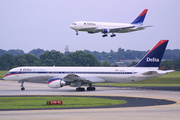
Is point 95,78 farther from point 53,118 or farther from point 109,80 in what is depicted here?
point 53,118

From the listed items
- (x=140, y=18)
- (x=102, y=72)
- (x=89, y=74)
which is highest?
(x=140, y=18)

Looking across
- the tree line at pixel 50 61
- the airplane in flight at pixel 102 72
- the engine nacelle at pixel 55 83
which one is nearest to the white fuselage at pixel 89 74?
the airplane in flight at pixel 102 72

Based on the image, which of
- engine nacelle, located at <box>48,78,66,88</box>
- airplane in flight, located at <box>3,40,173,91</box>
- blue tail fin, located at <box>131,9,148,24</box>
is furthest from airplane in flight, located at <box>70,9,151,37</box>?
engine nacelle, located at <box>48,78,66,88</box>

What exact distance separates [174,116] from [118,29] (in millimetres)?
27606

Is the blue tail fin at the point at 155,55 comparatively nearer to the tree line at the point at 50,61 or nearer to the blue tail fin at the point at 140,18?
the blue tail fin at the point at 140,18

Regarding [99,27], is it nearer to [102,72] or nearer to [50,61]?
[102,72]

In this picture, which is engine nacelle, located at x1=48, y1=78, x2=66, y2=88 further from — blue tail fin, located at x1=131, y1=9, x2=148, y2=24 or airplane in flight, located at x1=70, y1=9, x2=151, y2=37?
blue tail fin, located at x1=131, y1=9, x2=148, y2=24

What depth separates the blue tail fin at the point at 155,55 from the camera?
4891 centimetres

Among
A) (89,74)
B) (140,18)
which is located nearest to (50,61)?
(140,18)

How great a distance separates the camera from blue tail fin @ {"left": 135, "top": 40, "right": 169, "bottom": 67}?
1925 inches

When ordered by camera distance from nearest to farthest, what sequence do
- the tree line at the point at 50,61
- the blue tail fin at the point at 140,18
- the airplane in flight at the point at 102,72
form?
the airplane in flight at the point at 102,72 → the blue tail fin at the point at 140,18 → the tree line at the point at 50,61

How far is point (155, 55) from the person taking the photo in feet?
162

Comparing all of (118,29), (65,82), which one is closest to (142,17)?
(118,29)

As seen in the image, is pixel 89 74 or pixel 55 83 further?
pixel 89 74
